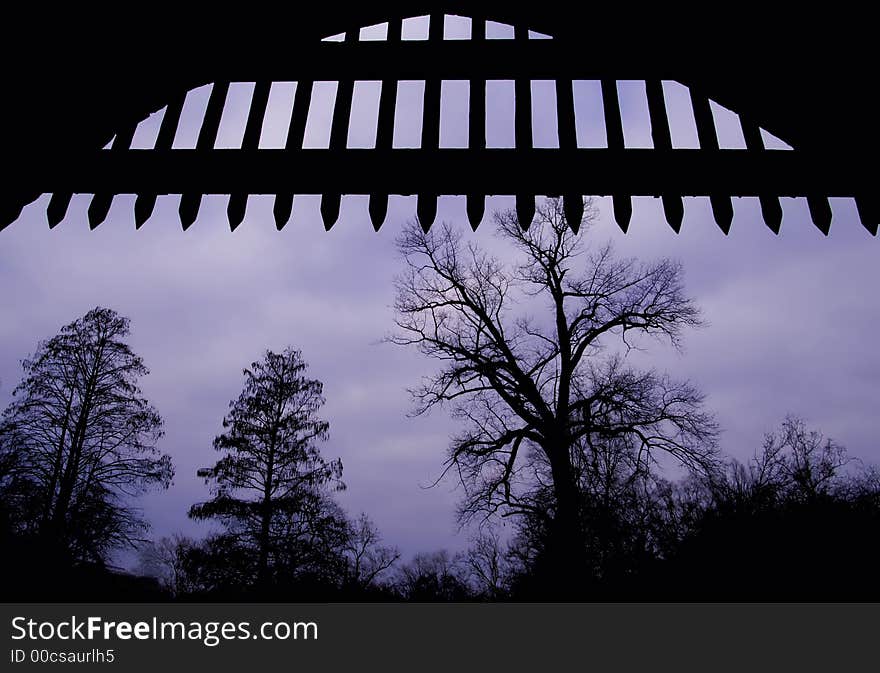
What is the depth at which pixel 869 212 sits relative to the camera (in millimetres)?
2576

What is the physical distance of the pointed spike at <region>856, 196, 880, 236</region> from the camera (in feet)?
8.34

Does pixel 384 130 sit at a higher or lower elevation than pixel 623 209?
higher

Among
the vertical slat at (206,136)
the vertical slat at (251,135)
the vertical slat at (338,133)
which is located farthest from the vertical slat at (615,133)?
the vertical slat at (206,136)

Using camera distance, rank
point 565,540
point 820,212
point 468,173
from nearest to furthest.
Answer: point 468,173
point 820,212
point 565,540

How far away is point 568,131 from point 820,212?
1.34 meters

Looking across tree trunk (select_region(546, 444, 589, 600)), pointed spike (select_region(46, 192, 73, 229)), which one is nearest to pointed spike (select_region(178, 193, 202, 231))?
pointed spike (select_region(46, 192, 73, 229))

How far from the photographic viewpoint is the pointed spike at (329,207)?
8.45 ft

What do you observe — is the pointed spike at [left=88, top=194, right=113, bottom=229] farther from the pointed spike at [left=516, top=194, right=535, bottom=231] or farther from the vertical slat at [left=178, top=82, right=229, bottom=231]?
the pointed spike at [left=516, top=194, right=535, bottom=231]

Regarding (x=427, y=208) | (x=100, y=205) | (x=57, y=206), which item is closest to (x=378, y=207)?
(x=427, y=208)

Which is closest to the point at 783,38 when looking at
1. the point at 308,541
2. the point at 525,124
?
the point at 525,124

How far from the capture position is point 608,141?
2.65 m

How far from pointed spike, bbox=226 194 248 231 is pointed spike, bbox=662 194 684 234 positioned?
209 cm

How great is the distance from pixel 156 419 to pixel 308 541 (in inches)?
268

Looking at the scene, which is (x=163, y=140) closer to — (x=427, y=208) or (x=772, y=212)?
(x=427, y=208)
